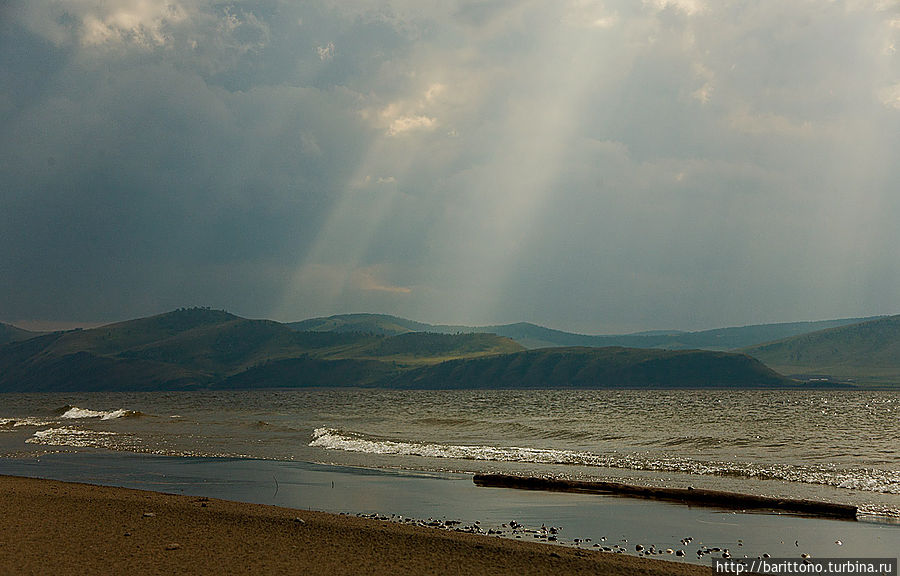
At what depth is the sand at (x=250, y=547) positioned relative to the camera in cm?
1353

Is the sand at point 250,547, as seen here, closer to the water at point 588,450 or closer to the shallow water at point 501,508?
the shallow water at point 501,508

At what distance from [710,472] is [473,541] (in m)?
17.2

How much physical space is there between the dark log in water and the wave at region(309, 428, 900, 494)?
19.0ft

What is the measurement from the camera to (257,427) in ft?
212

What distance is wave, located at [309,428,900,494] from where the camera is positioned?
26.4 m

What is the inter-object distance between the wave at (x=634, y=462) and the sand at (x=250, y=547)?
15.7 metres

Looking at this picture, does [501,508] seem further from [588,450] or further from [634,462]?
[588,450]

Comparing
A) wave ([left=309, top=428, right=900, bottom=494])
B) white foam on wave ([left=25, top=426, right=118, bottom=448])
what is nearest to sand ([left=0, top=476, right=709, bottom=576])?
wave ([left=309, top=428, right=900, bottom=494])

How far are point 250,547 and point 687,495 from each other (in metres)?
14.0

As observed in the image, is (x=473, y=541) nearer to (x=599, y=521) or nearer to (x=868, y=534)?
(x=599, y=521)

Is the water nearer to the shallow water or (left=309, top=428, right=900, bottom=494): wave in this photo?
(left=309, top=428, right=900, bottom=494): wave

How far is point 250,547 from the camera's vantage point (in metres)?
15.2

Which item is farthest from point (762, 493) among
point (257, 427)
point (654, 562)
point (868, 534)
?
point (257, 427)

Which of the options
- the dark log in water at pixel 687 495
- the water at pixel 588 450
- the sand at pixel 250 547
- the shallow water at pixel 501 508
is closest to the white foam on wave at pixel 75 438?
the water at pixel 588 450
